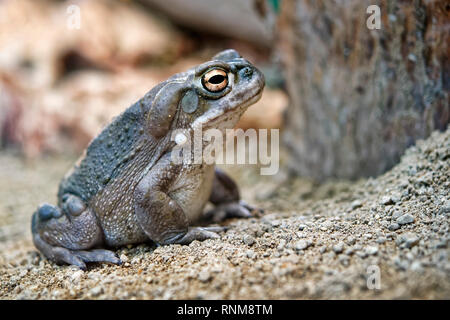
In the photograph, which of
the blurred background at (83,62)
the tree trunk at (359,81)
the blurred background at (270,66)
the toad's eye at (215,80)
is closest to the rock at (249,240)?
the toad's eye at (215,80)

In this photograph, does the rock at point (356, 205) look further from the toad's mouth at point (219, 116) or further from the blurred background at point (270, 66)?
the toad's mouth at point (219, 116)

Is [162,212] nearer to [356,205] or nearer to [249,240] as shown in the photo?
[249,240]

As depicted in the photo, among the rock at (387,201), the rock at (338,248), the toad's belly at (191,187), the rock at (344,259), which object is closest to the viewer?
the rock at (344,259)

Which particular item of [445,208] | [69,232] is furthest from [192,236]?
[445,208]

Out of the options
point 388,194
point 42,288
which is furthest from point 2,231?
point 388,194

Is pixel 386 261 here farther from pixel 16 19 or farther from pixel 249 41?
pixel 16 19

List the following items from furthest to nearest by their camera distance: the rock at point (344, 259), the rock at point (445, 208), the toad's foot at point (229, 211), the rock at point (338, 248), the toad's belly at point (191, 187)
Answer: the toad's foot at point (229, 211) < the toad's belly at point (191, 187) < the rock at point (445, 208) < the rock at point (338, 248) < the rock at point (344, 259)
